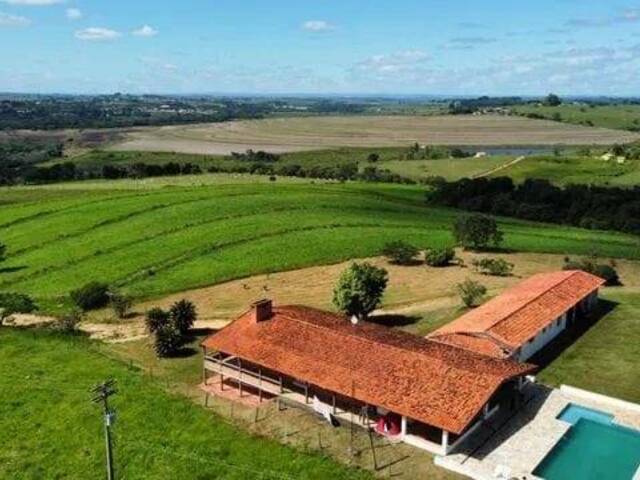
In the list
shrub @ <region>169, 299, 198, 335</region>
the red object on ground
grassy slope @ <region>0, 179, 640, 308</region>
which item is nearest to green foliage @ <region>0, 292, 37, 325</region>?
grassy slope @ <region>0, 179, 640, 308</region>

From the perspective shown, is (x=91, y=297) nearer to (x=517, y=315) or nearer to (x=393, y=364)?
(x=393, y=364)

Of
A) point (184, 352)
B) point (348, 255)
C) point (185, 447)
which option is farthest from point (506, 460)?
point (348, 255)

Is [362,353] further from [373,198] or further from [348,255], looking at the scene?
[373,198]

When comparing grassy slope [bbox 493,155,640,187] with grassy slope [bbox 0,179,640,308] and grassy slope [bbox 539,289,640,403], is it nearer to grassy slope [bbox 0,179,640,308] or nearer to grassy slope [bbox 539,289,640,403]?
grassy slope [bbox 0,179,640,308]

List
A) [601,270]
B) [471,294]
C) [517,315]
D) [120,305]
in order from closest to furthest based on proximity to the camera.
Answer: [517,315] < [471,294] < [120,305] < [601,270]

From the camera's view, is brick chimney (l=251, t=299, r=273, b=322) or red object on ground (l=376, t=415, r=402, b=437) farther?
brick chimney (l=251, t=299, r=273, b=322)

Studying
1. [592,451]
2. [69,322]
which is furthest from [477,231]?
[592,451]

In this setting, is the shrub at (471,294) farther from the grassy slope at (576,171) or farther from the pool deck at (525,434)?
the grassy slope at (576,171)
